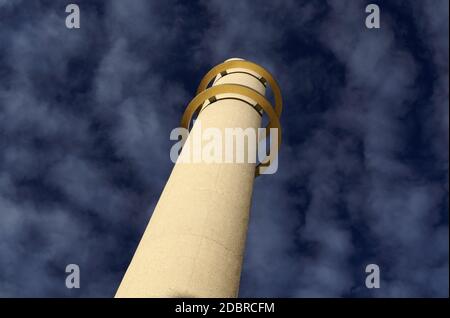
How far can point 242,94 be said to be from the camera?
1377 inches

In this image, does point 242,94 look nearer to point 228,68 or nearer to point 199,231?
point 228,68

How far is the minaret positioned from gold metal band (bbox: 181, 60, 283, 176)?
1856 millimetres

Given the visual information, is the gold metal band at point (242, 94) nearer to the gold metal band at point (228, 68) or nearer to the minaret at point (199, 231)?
the gold metal band at point (228, 68)

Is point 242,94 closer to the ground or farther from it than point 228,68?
closer to the ground

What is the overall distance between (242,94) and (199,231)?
14.1 metres

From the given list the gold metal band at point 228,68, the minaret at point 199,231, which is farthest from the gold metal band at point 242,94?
the minaret at point 199,231

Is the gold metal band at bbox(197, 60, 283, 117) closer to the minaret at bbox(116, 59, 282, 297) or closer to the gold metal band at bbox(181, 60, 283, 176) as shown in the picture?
the gold metal band at bbox(181, 60, 283, 176)

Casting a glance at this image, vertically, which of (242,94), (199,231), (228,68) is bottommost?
(199,231)

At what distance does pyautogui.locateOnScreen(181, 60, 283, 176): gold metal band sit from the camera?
3488 cm

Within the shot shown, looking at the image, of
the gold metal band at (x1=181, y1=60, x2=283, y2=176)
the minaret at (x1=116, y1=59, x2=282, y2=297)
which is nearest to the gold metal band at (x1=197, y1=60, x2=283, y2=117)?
the gold metal band at (x1=181, y1=60, x2=283, y2=176)

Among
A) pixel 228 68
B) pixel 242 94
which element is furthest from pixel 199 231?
pixel 228 68

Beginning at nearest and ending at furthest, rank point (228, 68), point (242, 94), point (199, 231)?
1. point (199, 231)
2. point (242, 94)
3. point (228, 68)
